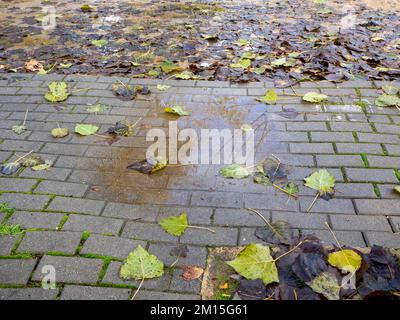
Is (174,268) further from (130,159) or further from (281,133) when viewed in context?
(281,133)

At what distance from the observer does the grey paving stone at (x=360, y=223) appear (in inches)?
87.4

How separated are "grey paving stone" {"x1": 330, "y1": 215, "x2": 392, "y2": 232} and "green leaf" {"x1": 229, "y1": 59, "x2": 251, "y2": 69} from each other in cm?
227

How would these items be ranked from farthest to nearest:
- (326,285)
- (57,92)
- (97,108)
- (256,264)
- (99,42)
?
(99,42) → (57,92) → (97,108) → (256,264) → (326,285)

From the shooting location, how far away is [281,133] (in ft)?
10.0

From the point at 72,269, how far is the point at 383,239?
5.30ft

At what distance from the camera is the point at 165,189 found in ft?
8.39

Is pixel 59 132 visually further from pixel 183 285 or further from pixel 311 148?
pixel 311 148

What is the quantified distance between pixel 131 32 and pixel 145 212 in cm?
355

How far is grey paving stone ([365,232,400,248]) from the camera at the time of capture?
2115 millimetres

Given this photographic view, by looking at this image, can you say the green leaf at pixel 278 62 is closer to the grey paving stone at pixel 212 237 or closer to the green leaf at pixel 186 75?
the green leaf at pixel 186 75

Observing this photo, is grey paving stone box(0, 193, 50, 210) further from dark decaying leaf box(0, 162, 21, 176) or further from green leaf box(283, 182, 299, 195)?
green leaf box(283, 182, 299, 195)

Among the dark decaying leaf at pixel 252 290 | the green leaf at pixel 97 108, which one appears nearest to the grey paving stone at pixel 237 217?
the dark decaying leaf at pixel 252 290

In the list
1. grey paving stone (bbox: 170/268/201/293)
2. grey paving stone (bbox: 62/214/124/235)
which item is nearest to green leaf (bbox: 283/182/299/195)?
grey paving stone (bbox: 170/268/201/293)

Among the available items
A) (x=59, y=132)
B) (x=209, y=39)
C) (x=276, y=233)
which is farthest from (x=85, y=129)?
(x=209, y=39)
